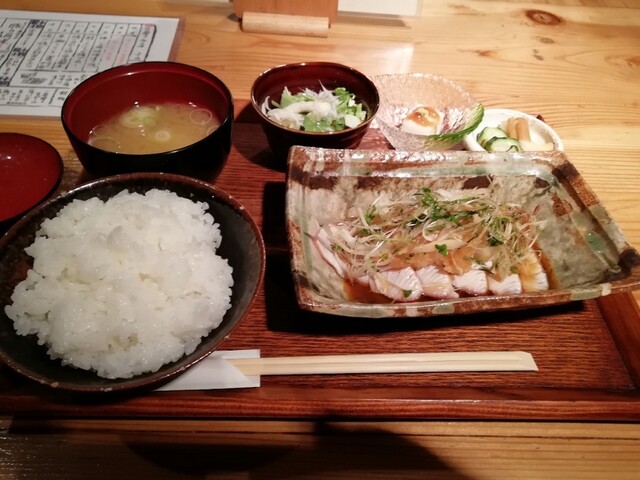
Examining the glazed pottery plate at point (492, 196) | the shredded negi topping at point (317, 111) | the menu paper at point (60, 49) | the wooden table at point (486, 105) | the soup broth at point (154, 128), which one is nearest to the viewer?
the wooden table at point (486, 105)

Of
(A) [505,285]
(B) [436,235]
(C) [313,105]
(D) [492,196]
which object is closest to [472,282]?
(A) [505,285]

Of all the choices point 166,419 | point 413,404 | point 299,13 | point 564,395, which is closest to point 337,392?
point 413,404

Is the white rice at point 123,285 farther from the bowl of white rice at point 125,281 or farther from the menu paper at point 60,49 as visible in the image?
the menu paper at point 60,49

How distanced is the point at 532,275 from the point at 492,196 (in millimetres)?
363

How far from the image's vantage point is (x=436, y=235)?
1750 millimetres

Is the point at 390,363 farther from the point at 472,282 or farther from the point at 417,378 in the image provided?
the point at 472,282

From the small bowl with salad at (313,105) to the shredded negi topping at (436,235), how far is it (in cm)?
34

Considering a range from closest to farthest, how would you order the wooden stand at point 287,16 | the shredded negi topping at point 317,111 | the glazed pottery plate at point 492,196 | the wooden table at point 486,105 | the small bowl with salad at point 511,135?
the wooden table at point 486,105
the glazed pottery plate at point 492,196
the shredded negi topping at point 317,111
the small bowl with salad at point 511,135
the wooden stand at point 287,16

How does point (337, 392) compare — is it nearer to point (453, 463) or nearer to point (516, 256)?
point (453, 463)

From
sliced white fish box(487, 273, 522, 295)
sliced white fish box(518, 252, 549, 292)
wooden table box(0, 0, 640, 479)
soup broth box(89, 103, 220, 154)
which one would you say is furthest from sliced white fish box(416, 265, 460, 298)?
soup broth box(89, 103, 220, 154)

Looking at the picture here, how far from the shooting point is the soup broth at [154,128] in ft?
5.92

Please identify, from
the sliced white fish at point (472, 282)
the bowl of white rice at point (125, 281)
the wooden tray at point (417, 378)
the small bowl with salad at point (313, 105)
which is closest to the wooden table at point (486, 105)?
the wooden tray at point (417, 378)

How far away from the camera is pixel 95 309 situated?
4.07ft

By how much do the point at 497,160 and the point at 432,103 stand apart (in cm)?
55
